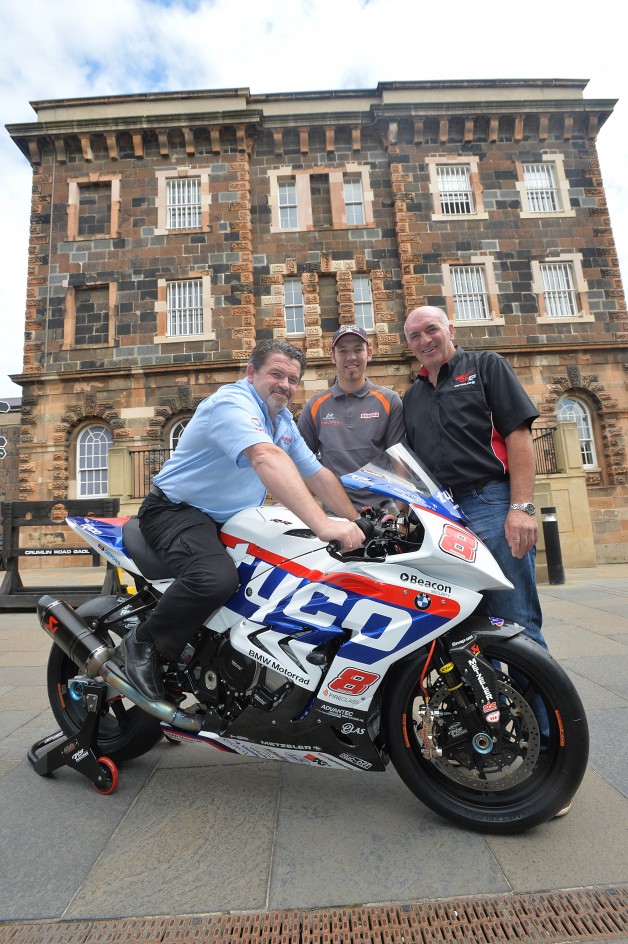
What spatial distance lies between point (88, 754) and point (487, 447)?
2.43m

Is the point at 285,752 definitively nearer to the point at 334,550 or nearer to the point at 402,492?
the point at 334,550

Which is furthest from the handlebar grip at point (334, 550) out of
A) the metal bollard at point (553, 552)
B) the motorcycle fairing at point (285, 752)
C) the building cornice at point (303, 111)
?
the building cornice at point (303, 111)

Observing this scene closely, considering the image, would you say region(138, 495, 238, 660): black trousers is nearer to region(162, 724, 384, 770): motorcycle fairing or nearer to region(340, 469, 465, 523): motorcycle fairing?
region(162, 724, 384, 770): motorcycle fairing

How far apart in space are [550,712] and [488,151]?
19097 mm

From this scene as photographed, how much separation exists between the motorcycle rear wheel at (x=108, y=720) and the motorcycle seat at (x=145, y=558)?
1.41ft

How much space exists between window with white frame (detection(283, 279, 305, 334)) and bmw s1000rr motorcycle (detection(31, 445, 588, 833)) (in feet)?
47.2

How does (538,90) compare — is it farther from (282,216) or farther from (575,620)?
(575,620)

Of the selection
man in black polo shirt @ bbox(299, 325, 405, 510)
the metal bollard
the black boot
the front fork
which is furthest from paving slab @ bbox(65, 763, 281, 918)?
the metal bollard

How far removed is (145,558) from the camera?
249 centimetres

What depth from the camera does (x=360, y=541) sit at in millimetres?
1923

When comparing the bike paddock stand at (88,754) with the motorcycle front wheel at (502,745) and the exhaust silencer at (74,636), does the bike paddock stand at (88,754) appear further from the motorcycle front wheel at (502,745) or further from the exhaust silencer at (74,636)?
the motorcycle front wheel at (502,745)

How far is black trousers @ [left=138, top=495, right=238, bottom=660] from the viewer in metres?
2.17

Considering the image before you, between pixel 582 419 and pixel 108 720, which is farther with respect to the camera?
pixel 582 419

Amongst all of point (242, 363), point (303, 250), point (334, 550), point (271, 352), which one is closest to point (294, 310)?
point (303, 250)
